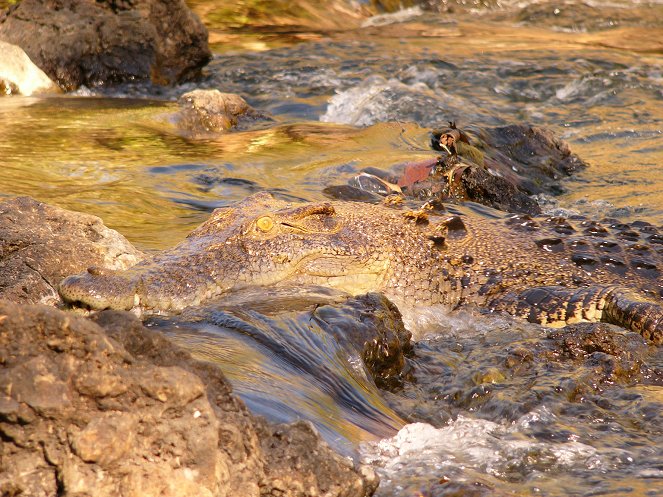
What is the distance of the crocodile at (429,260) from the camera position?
5.26 m

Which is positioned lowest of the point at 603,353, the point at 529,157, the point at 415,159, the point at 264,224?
the point at 529,157

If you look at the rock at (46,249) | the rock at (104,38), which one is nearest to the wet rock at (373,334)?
the rock at (46,249)

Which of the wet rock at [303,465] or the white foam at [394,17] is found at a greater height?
the wet rock at [303,465]

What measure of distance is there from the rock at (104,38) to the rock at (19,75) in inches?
8.1

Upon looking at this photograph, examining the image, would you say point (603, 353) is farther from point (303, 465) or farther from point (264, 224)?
point (303, 465)

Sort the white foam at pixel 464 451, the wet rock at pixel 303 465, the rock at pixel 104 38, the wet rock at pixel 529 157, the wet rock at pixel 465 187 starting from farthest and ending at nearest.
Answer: the rock at pixel 104 38, the wet rock at pixel 529 157, the wet rock at pixel 465 187, the white foam at pixel 464 451, the wet rock at pixel 303 465

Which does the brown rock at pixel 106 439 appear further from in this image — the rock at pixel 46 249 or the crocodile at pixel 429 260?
the rock at pixel 46 249

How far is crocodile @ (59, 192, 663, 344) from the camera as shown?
5.26 metres

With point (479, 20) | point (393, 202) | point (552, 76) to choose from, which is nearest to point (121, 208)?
point (393, 202)

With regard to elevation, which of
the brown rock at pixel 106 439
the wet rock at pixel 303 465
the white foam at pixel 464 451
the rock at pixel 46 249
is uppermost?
the brown rock at pixel 106 439

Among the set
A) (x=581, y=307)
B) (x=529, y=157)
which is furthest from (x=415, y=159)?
(x=581, y=307)

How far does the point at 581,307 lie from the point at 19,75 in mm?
A: 8605

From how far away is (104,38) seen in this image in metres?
12.5

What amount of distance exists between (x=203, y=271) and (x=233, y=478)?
244 cm
